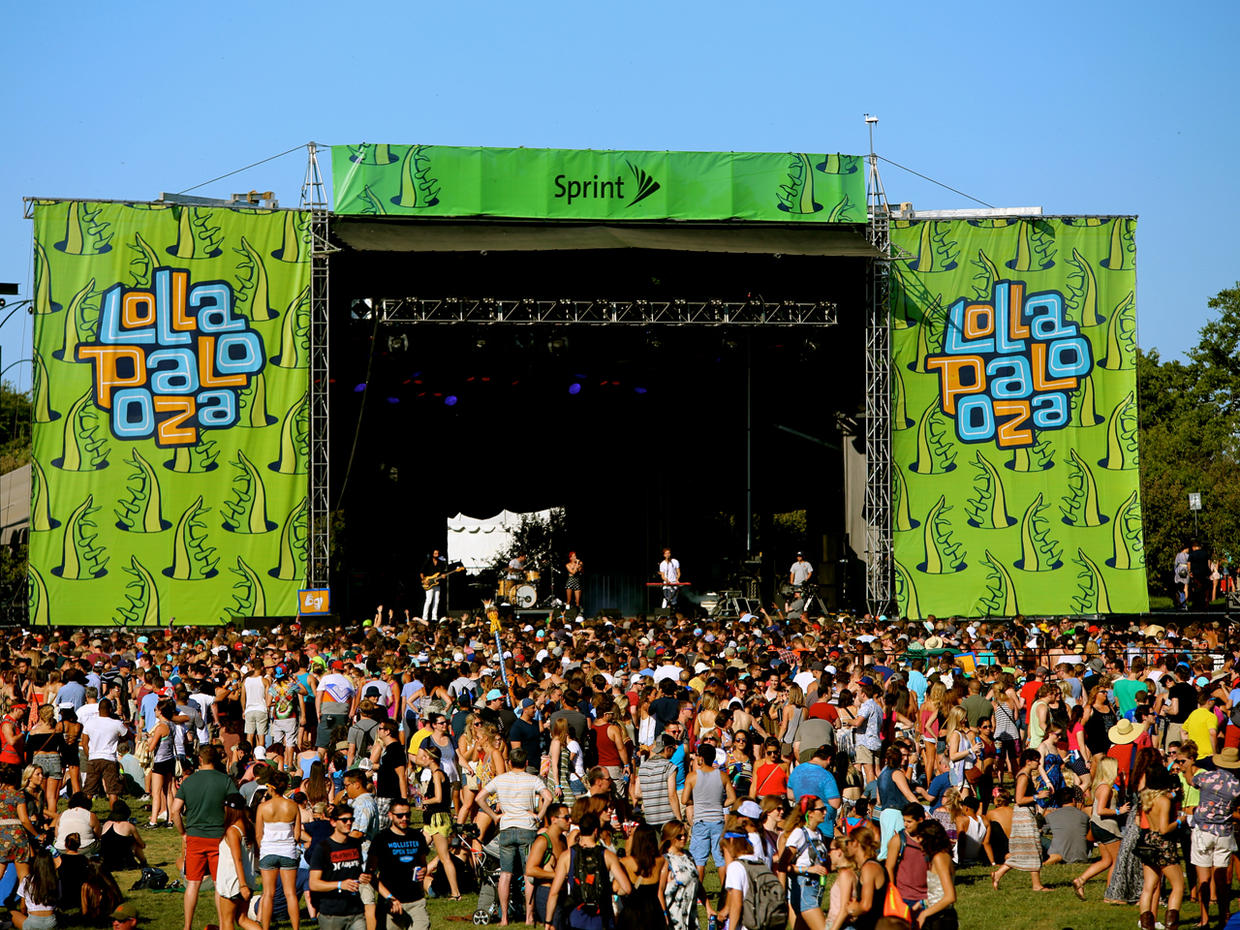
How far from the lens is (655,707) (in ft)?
43.8

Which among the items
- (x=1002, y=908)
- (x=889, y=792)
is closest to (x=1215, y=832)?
(x=1002, y=908)

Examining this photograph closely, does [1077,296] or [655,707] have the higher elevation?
[1077,296]

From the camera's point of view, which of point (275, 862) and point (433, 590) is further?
point (433, 590)

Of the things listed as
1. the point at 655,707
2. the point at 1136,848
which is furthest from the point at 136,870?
the point at 1136,848

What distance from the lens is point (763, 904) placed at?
9.06 m

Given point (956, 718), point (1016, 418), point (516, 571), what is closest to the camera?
point (956, 718)

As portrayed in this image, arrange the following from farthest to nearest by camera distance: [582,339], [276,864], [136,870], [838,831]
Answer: [582,339] → [136,870] → [838,831] → [276,864]

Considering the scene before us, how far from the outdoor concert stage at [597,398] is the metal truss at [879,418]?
1.26 ft

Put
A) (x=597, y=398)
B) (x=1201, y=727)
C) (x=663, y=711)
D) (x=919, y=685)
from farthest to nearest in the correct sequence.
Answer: (x=597, y=398) < (x=919, y=685) < (x=663, y=711) < (x=1201, y=727)

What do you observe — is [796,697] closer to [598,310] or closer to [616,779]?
[616,779]

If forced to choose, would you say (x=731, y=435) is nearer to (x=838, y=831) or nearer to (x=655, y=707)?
(x=655, y=707)

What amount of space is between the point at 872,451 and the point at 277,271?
10516 millimetres

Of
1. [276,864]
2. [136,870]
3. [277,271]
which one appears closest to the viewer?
[276,864]

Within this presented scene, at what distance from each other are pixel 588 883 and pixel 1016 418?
61.3 feet
